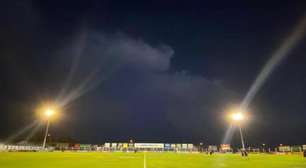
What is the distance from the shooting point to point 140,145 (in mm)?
95938

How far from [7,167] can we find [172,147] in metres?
84.9

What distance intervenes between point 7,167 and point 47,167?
2.42 metres

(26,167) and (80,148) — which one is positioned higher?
(26,167)

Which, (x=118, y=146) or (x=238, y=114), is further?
(x=118, y=146)

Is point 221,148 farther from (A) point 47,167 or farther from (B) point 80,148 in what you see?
(A) point 47,167

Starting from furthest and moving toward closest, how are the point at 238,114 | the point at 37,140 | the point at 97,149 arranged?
1. the point at 37,140
2. the point at 97,149
3. the point at 238,114

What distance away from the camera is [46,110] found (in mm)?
56281

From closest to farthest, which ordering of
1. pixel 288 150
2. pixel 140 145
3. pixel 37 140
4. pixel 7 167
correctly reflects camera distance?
pixel 7 167
pixel 288 150
pixel 140 145
pixel 37 140

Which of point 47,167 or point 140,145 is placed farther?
point 140,145

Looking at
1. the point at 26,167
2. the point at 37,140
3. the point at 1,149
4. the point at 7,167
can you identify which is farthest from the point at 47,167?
the point at 37,140

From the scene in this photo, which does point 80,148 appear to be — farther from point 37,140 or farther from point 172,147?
point 37,140

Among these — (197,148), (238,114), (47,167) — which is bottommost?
(197,148)

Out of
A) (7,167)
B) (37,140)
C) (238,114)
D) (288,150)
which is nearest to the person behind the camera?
(7,167)

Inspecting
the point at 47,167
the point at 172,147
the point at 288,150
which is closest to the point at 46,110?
the point at 47,167
